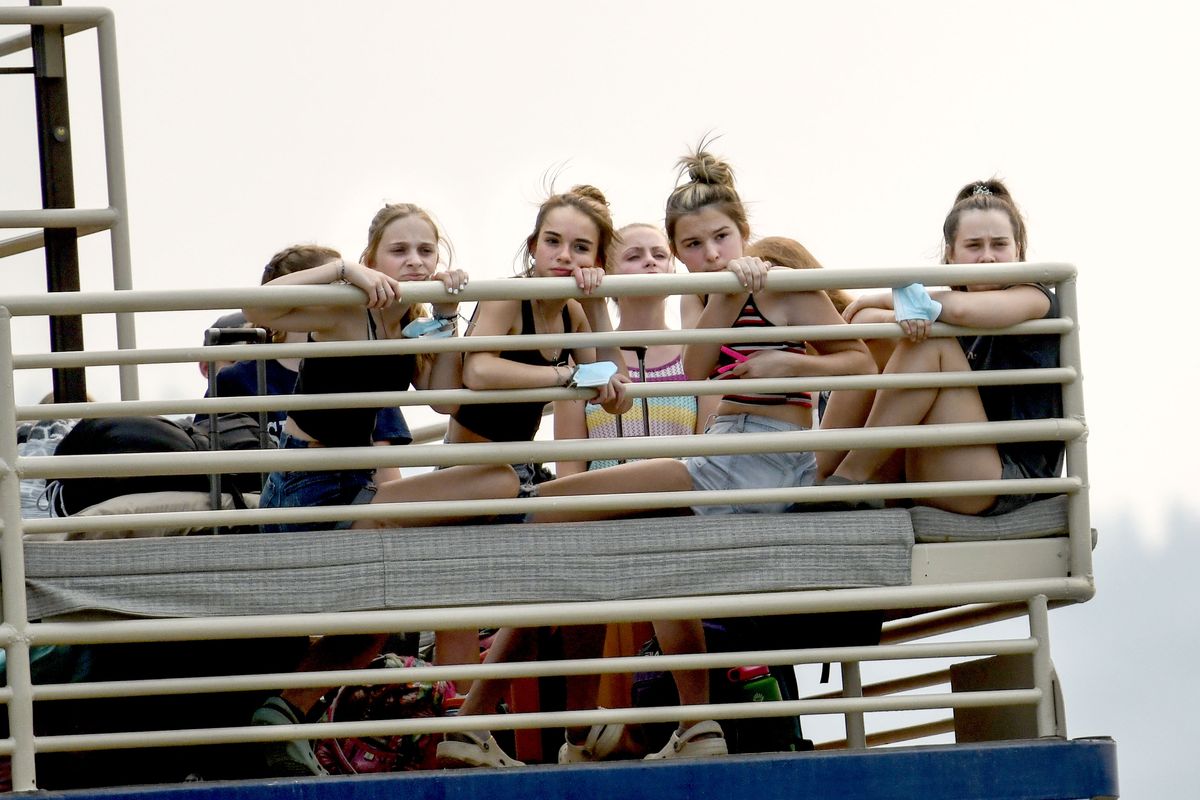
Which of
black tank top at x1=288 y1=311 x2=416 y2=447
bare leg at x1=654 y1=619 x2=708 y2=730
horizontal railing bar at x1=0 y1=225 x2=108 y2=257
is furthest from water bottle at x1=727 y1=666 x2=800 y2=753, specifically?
horizontal railing bar at x1=0 y1=225 x2=108 y2=257

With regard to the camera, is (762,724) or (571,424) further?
(571,424)

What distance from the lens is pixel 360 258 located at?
5.73m

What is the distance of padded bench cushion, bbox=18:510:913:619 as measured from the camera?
4.38 m

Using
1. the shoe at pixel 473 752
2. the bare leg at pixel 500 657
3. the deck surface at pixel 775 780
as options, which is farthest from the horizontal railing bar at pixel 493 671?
the bare leg at pixel 500 657

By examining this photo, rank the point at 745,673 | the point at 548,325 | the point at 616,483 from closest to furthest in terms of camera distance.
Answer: the point at 616,483 < the point at 548,325 < the point at 745,673

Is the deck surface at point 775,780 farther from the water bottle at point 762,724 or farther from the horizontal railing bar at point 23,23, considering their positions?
the horizontal railing bar at point 23,23

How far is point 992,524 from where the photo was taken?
4.74 metres

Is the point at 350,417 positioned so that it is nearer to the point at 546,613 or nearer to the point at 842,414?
the point at 546,613

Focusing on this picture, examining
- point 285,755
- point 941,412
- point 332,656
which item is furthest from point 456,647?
point 941,412

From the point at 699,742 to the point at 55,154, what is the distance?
9.34ft

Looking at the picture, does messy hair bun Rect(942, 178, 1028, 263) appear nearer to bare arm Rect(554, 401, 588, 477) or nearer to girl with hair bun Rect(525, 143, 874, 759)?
girl with hair bun Rect(525, 143, 874, 759)

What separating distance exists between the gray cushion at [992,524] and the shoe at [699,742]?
0.77 meters

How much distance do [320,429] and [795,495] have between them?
1.30 m

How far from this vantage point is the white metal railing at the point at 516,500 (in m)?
4.28
